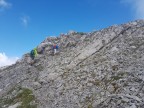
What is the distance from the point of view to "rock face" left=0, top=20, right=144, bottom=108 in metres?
29.8

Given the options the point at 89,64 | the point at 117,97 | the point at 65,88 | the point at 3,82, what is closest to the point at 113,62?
the point at 89,64


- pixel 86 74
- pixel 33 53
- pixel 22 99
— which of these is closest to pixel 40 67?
pixel 33 53

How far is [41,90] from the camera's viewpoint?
3772cm

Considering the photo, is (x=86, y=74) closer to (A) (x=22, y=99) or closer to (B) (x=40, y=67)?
(A) (x=22, y=99)

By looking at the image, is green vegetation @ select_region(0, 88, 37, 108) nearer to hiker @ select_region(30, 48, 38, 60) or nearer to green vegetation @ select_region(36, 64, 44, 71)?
green vegetation @ select_region(36, 64, 44, 71)

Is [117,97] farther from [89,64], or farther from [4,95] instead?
[4,95]

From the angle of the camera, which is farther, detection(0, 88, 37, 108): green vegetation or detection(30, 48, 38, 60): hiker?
detection(30, 48, 38, 60): hiker

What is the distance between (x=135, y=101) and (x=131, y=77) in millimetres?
5982

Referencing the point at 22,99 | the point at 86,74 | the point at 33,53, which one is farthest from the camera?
the point at 33,53

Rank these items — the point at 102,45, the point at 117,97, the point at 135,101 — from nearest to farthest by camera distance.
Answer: the point at 135,101
the point at 117,97
the point at 102,45

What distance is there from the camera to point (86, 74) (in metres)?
37.6

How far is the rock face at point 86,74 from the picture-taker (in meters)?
29.8

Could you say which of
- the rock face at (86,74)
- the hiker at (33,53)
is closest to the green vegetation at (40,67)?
the rock face at (86,74)

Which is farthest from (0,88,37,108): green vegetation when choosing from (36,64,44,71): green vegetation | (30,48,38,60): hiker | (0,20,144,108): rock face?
(30,48,38,60): hiker
